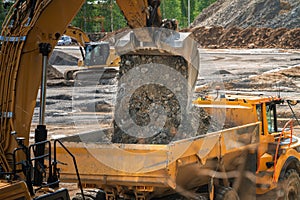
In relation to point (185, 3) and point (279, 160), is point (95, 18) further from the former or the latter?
point (279, 160)

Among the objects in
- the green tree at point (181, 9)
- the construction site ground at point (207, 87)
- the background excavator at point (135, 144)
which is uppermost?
the green tree at point (181, 9)

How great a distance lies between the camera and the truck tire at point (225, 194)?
8.69m

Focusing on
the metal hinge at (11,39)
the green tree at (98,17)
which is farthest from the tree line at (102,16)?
the metal hinge at (11,39)

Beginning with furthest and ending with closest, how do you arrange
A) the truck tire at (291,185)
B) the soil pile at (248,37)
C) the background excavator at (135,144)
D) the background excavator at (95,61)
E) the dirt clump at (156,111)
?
the soil pile at (248,37) → the background excavator at (95,61) → the truck tire at (291,185) → the dirt clump at (156,111) → the background excavator at (135,144)

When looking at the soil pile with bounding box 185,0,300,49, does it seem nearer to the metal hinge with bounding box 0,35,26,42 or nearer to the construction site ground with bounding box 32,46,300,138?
the construction site ground with bounding box 32,46,300,138

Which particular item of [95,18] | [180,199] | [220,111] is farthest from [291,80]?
[95,18]

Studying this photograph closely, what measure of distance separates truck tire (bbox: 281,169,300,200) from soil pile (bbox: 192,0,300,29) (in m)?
47.9

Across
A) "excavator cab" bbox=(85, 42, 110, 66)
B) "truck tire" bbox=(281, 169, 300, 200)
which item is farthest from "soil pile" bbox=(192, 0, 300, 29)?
"truck tire" bbox=(281, 169, 300, 200)

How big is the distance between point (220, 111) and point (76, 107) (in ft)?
43.7

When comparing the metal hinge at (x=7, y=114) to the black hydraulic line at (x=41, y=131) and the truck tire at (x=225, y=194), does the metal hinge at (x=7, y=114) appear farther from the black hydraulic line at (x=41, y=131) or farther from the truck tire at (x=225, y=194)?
the truck tire at (x=225, y=194)

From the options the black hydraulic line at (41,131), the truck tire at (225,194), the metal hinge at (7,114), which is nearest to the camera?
the black hydraulic line at (41,131)

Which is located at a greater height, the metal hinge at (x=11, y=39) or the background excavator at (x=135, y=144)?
the metal hinge at (x=11, y=39)

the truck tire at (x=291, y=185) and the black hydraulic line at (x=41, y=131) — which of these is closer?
the black hydraulic line at (x=41, y=131)

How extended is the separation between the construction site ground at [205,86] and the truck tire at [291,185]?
1.18ft
